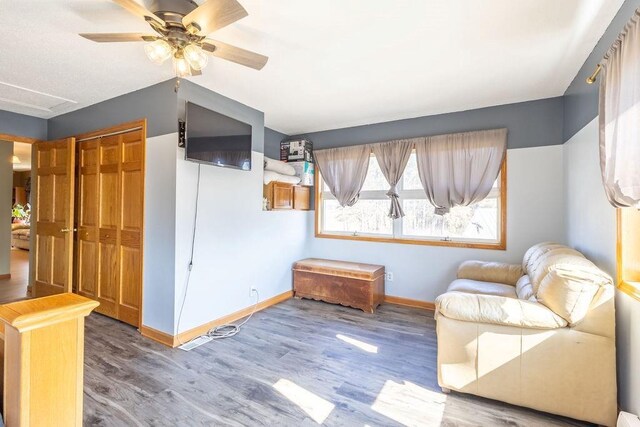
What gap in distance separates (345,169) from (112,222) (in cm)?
293

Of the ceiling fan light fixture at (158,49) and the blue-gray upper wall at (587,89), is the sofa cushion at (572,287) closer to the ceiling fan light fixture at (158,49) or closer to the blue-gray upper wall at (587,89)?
the blue-gray upper wall at (587,89)

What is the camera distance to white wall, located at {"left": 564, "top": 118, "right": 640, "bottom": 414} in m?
1.69

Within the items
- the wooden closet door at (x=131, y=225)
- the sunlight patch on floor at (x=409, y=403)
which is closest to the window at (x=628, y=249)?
the sunlight patch on floor at (x=409, y=403)

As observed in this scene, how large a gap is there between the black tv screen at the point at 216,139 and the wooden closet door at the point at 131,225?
663 millimetres

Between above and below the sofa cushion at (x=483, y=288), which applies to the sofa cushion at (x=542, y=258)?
above

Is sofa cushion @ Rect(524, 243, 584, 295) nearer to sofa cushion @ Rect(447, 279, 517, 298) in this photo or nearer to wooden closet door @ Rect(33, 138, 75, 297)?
sofa cushion @ Rect(447, 279, 517, 298)

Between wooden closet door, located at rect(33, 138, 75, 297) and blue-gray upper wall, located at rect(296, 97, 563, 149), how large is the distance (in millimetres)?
3581

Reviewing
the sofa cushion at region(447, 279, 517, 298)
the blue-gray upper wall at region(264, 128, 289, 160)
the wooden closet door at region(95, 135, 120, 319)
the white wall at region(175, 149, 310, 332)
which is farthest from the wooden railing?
the blue-gray upper wall at region(264, 128, 289, 160)

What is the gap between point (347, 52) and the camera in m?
2.31

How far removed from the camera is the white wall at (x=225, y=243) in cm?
278

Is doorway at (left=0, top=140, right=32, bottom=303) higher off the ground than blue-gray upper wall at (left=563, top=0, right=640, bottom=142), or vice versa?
blue-gray upper wall at (left=563, top=0, right=640, bottom=142)

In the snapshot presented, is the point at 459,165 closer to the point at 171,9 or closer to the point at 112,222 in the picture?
the point at 171,9

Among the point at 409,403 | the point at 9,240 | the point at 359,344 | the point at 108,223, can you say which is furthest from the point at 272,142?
the point at 9,240

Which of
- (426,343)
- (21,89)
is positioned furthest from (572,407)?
(21,89)
